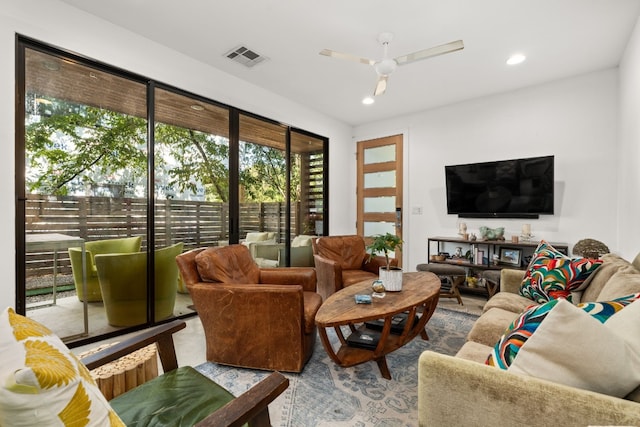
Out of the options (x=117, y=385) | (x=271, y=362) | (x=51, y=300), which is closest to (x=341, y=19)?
(x=271, y=362)

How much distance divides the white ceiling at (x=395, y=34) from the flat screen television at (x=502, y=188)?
107 centimetres

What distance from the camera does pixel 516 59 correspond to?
321cm

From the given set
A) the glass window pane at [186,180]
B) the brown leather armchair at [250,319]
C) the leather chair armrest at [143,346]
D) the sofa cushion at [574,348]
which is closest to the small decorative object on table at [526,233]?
the brown leather armchair at [250,319]

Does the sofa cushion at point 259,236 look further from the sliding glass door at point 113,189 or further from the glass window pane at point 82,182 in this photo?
the glass window pane at point 82,182

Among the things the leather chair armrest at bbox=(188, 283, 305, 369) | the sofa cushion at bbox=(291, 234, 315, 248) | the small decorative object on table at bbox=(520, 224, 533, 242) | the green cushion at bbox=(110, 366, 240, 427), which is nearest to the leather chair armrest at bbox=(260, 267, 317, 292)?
the leather chair armrest at bbox=(188, 283, 305, 369)

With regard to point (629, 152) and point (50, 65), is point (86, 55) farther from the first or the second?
point (629, 152)

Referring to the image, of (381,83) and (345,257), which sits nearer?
(381,83)

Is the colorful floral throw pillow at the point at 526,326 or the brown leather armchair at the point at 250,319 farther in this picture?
the brown leather armchair at the point at 250,319

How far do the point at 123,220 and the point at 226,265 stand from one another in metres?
1.21

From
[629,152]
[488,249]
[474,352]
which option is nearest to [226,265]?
[474,352]

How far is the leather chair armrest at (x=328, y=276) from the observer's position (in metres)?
3.19

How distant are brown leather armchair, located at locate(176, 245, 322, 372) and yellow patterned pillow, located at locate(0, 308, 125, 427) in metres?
1.28

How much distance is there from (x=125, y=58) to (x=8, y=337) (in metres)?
2.88

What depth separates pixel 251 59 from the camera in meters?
3.27
